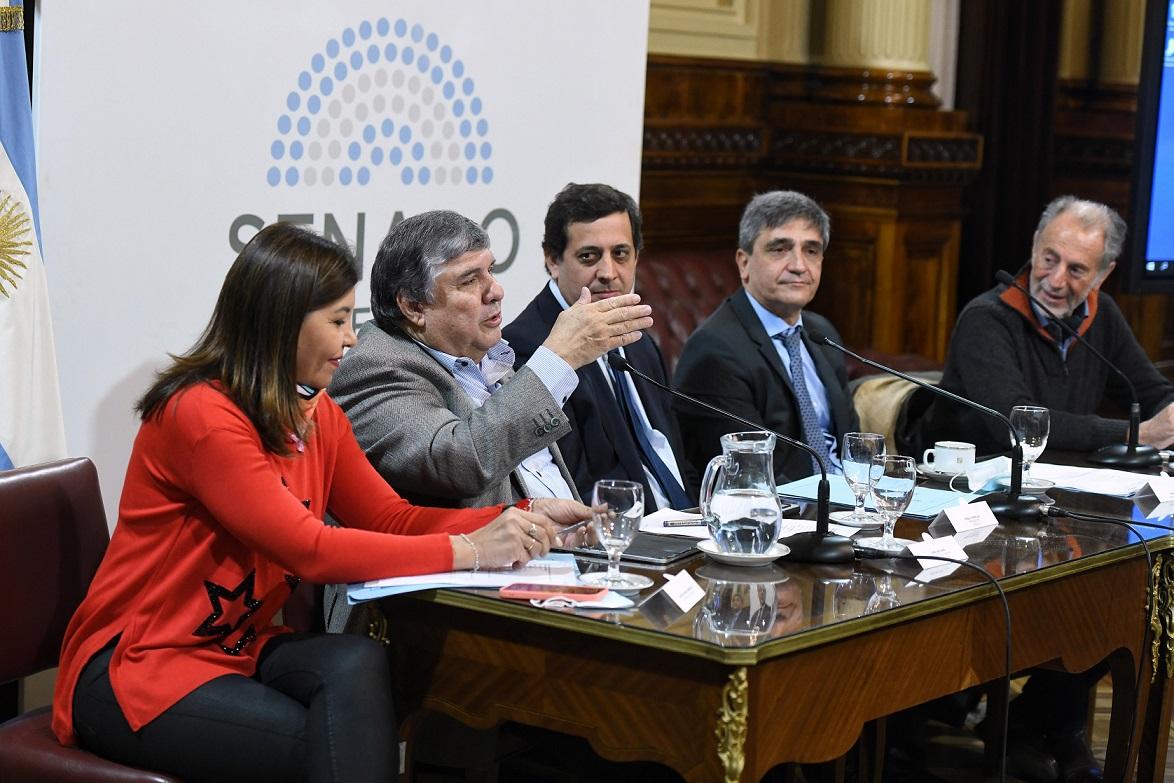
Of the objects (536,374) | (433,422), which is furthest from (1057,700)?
(433,422)

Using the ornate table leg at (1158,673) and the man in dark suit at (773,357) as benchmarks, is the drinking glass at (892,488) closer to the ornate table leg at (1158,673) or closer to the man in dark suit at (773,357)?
the ornate table leg at (1158,673)

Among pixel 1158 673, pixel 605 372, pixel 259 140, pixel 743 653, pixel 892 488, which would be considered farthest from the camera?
pixel 259 140

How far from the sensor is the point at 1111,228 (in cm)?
388

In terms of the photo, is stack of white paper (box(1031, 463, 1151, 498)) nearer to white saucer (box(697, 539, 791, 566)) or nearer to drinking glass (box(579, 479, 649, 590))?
white saucer (box(697, 539, 791, 566))

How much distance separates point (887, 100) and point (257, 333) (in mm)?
4014

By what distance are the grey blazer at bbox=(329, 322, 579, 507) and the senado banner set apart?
339 mm

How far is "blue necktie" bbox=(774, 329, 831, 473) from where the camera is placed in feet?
11.5

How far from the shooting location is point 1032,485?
295cm

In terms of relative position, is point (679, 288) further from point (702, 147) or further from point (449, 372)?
point (449, 372)

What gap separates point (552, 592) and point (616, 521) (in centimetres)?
13

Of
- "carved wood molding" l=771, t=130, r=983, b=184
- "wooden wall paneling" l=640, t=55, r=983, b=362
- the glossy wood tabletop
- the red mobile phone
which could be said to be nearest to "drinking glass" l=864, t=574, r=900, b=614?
the glossy wood tabletop

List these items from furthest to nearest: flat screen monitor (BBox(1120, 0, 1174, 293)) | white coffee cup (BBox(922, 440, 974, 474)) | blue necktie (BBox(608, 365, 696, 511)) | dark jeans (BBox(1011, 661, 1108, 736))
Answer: flat screen monitor (BBox(1120, 0, 1174, 293)) < dark jeans (BBox(1011, 661, 1108, 736)) < blue necktie (BBox(608, 365, 696, 511)) < white coffee cup (BBox(922, 440, 974, 474))

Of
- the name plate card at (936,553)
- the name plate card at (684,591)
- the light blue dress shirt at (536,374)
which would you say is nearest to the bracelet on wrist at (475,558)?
the name plate card at (684,591)

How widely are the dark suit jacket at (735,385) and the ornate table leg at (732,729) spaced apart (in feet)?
4.84
